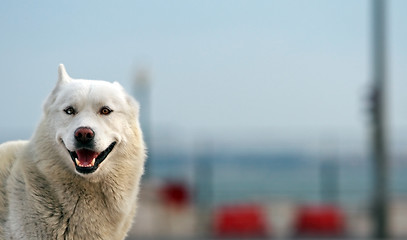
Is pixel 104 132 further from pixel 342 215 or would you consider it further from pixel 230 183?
pixel 230 183

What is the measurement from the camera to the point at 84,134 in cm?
382

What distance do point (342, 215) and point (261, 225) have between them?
2562 mm

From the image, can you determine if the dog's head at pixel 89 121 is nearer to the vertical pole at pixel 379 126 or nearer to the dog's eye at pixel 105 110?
the dog's eye at pixel 105 110

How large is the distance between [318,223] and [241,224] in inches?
74.6

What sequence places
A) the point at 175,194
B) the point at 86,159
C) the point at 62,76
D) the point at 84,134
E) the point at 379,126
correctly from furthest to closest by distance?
the point at 175,194 → the point at 379,126 → the point at 62,76 → the point at 86,159 → the point at 84,134

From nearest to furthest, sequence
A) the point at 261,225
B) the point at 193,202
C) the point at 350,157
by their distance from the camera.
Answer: the point at 261,225
the point at 193,202
the point at 350,157

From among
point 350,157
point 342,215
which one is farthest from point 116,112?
point 350,157

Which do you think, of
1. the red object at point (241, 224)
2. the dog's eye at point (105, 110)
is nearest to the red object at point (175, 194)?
the red object at point (241, 224)

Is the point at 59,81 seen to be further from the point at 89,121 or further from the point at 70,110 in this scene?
the point at 89,121

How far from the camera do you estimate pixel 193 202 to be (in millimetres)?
24031

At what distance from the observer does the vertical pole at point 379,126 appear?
1914 cm

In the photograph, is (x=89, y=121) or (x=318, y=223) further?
(x=318, y=223)

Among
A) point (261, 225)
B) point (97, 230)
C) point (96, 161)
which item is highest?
point (96, 161)

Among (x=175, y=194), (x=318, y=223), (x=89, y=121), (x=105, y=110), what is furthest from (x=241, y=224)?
(x=89, y=121)
